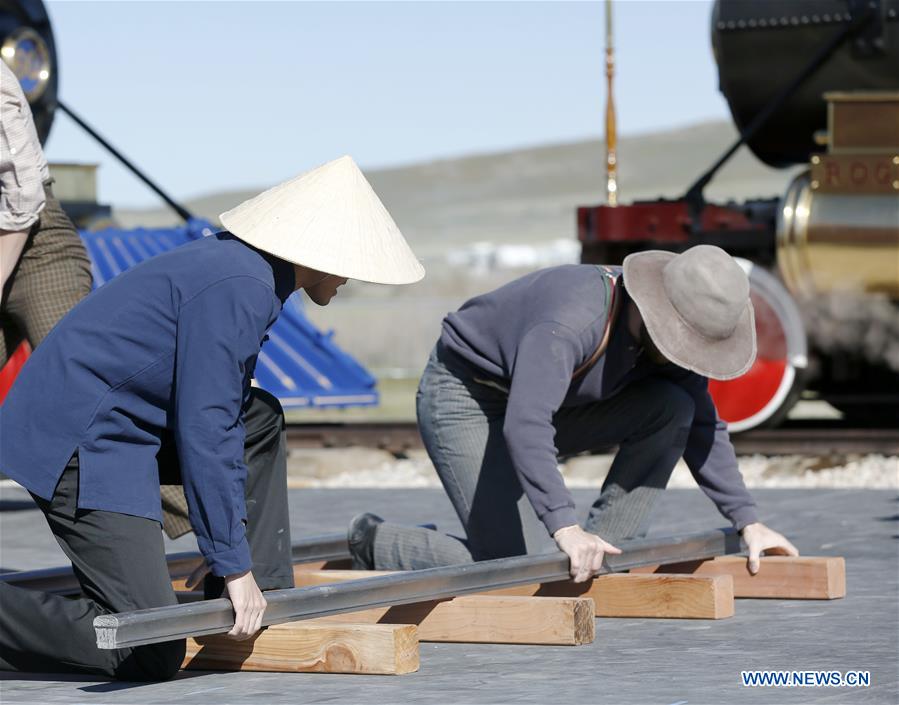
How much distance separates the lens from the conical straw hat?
3.96m

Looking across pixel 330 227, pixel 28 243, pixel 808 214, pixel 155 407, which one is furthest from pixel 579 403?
pixel 808 214

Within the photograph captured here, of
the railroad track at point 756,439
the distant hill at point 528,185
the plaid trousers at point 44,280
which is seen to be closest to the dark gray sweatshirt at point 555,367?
the plaid trousers at point 44,280

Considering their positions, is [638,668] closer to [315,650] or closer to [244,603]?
[315,650]

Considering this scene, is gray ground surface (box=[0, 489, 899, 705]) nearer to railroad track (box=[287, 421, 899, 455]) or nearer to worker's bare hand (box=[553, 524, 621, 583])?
worker's bare hand (box=[553, 524, 621, 583])

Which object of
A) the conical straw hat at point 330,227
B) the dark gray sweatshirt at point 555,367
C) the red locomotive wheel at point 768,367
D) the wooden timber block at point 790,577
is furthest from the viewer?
the red locomotive wheel at point 768,367

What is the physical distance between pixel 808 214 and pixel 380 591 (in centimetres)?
580

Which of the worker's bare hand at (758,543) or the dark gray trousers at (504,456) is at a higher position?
the dark gray trousers at (504,456)

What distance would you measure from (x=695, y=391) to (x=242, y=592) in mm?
1898

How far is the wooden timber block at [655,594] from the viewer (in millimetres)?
4816

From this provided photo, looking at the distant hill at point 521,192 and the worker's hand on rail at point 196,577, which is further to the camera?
the distant hill at point 521,192

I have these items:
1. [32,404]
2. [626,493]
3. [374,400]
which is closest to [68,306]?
[32,404]

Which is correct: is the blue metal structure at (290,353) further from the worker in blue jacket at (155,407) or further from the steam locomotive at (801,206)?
the worker in blue jacket at (155,407)

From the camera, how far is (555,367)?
4.60 meters

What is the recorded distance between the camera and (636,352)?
4953mm
